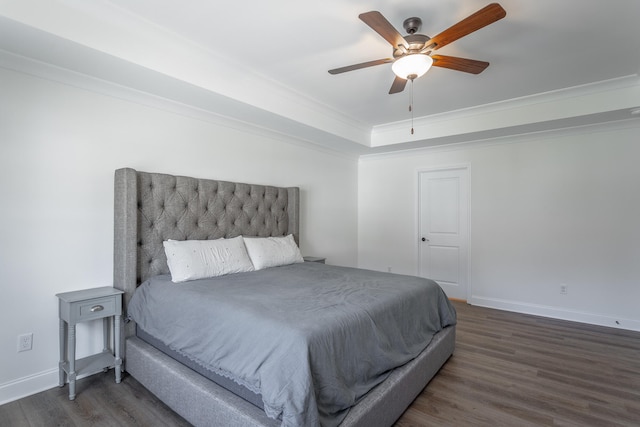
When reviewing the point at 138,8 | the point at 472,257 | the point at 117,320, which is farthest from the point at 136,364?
the point at 472,257

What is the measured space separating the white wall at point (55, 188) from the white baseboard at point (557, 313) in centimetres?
407

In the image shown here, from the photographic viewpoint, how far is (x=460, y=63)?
219cm

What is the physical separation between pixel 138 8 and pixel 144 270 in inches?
75.6

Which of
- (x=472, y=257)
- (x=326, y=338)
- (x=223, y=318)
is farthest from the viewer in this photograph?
(x=472, y=257)

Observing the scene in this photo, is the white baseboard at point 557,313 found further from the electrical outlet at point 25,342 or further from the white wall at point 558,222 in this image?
the electrical outlet at point 25,342

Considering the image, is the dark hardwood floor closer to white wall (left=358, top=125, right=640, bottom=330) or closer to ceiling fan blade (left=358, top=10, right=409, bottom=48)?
white wall (left=358, top=125, right=640, bottom=330)

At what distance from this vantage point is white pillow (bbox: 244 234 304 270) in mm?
3150

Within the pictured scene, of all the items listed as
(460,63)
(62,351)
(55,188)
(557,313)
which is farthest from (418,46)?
(557,313)

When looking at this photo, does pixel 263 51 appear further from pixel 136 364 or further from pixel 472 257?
pixel 472 257

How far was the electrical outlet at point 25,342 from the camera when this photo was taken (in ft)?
7.15

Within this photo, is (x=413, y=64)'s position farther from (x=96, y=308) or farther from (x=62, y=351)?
(x=62, y=351)

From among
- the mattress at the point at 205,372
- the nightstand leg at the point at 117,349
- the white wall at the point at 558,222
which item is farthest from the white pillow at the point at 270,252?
the white wall at the point at 558,222

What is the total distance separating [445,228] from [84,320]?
434 cm

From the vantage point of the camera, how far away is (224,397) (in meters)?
1.61
